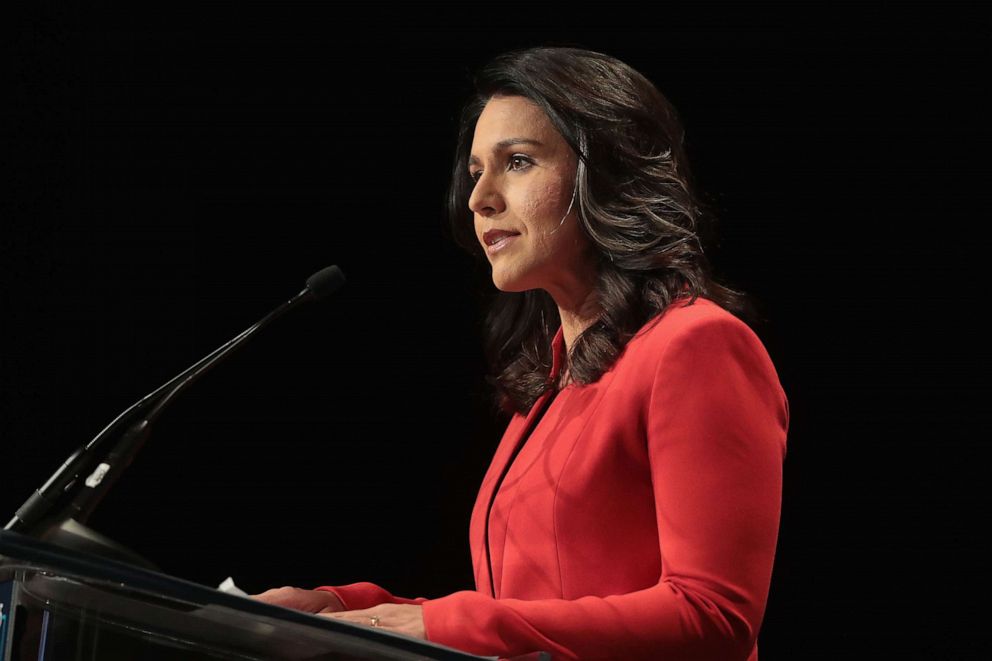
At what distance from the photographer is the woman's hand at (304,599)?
1481 millimetres

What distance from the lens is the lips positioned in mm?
1897

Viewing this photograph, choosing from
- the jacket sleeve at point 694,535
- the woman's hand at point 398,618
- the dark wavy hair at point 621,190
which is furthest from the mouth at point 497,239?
the woman's hand at point 398,618

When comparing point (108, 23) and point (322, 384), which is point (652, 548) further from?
point (108, 23)

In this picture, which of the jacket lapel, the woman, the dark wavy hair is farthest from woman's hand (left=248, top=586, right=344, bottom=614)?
the dark wavy hair

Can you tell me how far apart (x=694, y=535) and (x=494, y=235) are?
72cm

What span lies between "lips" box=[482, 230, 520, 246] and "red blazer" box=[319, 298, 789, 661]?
0.99 feet

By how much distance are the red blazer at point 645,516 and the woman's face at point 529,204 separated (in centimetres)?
23

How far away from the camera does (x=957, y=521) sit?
2695 millimetres

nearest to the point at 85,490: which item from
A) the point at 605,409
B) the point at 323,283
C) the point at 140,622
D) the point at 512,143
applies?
the point at 140,622

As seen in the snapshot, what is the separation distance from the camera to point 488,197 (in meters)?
1.90

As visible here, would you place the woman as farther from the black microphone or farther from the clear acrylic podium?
the black microphone

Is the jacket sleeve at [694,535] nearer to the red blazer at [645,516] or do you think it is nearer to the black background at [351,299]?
the red blazer at [645,516]

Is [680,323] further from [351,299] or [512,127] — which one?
[351,299]

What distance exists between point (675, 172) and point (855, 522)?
1.26 metres
